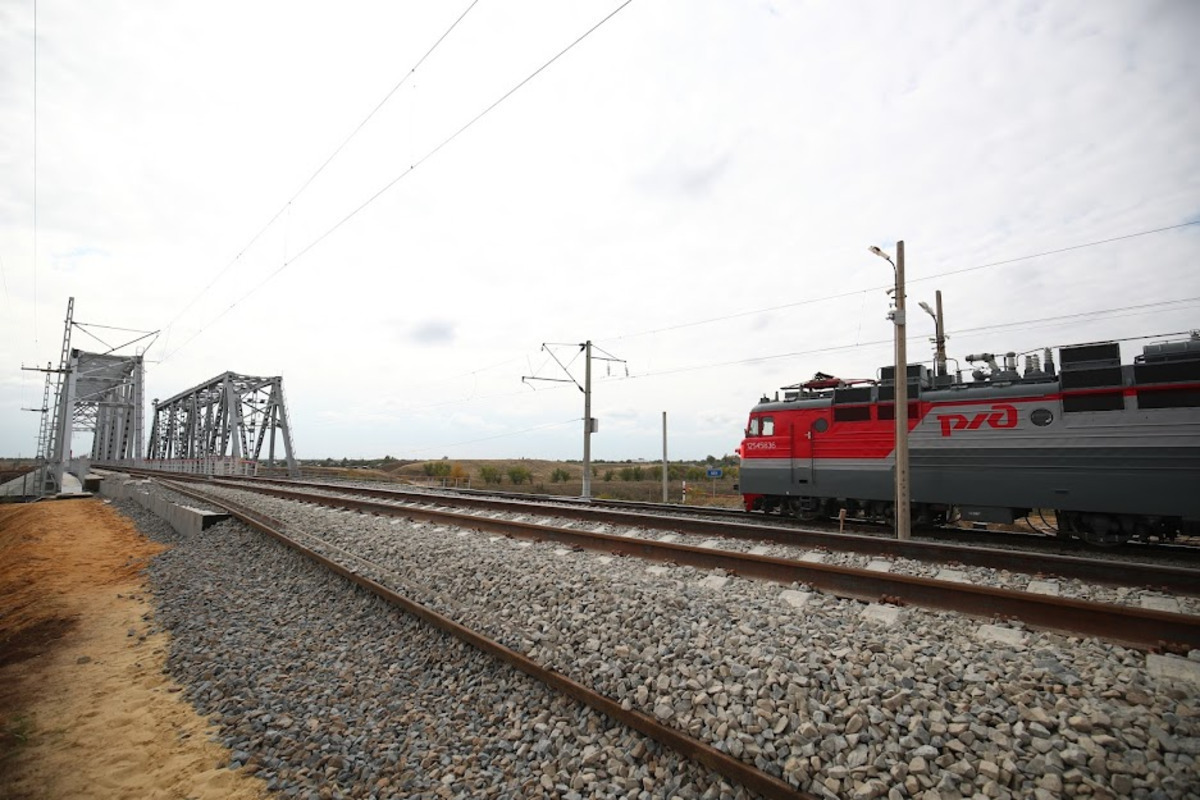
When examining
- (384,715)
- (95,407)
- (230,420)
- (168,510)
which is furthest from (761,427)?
(95,407)

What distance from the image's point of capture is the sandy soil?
4.66 metres

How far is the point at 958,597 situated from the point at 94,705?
9663 mm

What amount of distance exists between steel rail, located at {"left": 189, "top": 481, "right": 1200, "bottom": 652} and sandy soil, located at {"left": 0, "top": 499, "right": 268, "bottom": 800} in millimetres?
5846

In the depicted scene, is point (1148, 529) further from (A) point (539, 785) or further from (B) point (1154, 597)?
(A) point (539, 785)

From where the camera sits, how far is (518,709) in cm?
493

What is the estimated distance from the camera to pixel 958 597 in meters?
6.02

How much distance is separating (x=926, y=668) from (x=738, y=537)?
7.15m

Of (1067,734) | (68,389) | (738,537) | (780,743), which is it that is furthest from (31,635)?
(68,389)

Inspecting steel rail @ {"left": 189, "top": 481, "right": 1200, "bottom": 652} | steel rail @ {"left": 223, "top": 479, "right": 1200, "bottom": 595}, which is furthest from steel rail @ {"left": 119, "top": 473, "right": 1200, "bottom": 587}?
steel rail @ {"left": 189, "top": 481, "right": 1200, "bottom": 652}

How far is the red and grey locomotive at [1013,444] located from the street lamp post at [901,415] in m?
1.92

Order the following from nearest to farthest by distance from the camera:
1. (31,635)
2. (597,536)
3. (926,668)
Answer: (926,668) < (31,635) < (597,536)

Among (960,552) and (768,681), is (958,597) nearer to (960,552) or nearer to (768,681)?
(768,681)

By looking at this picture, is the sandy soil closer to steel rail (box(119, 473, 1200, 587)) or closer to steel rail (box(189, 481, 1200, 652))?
steel rail (box(189, 481, 1200, 652))

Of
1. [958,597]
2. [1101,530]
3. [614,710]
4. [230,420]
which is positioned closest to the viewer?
[614,710]
